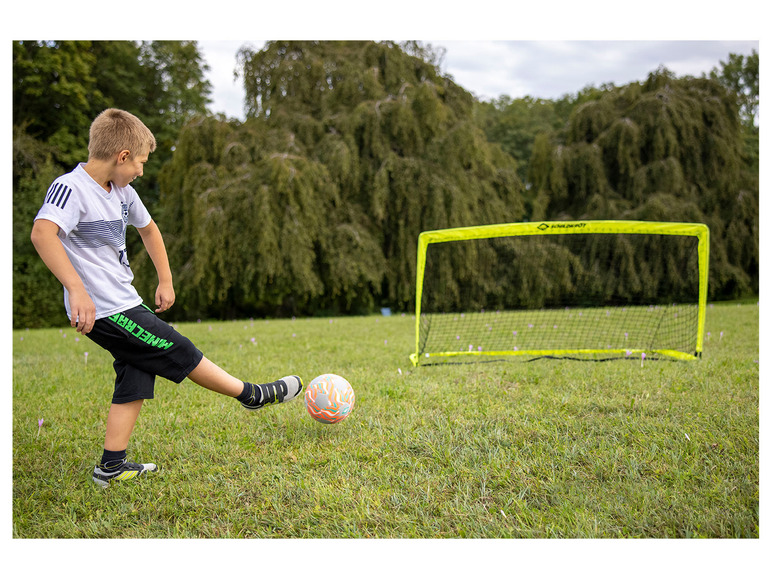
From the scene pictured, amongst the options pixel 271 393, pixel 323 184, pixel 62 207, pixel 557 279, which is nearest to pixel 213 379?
pixel 271 393

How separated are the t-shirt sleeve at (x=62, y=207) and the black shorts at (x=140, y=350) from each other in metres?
0.42

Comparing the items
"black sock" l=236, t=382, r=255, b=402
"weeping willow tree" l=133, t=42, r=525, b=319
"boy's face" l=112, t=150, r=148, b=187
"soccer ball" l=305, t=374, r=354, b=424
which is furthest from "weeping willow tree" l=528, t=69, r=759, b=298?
"boy's face" l=112, t=150, r=148, b=187

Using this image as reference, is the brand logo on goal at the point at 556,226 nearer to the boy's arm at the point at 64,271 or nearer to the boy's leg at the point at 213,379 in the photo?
the boy's leg at the point at 213,379

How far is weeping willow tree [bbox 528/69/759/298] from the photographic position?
1438 centimetres

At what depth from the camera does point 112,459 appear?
90.6 inches

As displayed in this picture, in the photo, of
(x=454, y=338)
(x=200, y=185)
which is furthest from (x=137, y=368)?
(x=200, y=185)

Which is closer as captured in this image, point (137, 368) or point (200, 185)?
point (137, 368)

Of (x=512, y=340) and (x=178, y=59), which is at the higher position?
(x=178, y=59)

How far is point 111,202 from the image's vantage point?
7.36 ft

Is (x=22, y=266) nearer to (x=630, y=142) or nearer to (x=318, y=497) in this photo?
(x=318, y=497)

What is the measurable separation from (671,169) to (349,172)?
29.6ft

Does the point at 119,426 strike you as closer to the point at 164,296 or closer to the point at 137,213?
the point at 164,296

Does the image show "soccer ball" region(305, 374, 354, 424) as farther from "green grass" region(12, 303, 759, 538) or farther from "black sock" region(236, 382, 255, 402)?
"black sock" region(236, 382, 255, 402)
